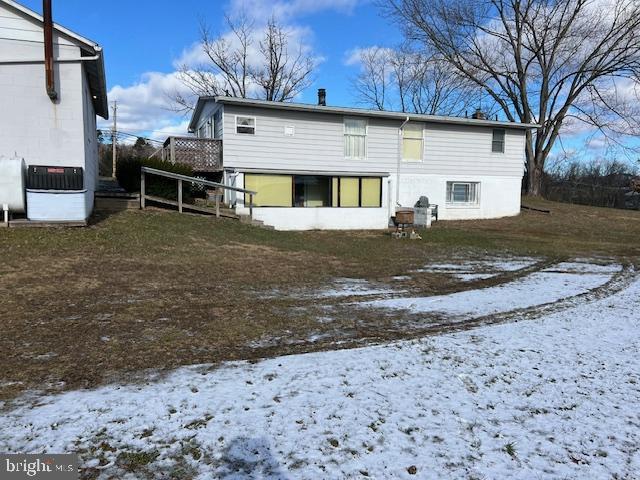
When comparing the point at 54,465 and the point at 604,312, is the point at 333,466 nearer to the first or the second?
the point at 54,465

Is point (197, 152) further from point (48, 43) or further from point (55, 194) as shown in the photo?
point (48, 43)

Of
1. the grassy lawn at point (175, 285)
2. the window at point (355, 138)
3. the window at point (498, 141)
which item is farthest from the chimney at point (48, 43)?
the window at point (498, 141)

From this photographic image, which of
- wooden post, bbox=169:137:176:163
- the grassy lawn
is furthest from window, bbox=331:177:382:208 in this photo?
wooden post, bbox=169:137:176:163

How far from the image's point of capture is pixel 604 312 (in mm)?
6453

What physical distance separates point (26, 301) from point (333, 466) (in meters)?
5.08

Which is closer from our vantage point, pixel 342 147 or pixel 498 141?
pixel 342 147

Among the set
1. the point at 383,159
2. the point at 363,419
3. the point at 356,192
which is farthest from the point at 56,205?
the point at 383,159

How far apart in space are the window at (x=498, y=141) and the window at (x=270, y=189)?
414 inches

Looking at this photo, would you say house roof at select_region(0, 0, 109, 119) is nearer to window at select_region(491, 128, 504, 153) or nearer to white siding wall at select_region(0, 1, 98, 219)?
white siding wall at select_region(0, 1, 98, 219)

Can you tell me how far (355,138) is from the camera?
725 inches

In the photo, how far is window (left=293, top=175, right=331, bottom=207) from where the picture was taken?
17.5m

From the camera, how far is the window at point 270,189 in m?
16.5

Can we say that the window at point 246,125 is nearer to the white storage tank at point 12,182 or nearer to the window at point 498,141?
the white storage tank at point 12,182

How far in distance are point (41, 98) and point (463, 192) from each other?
17106mm
